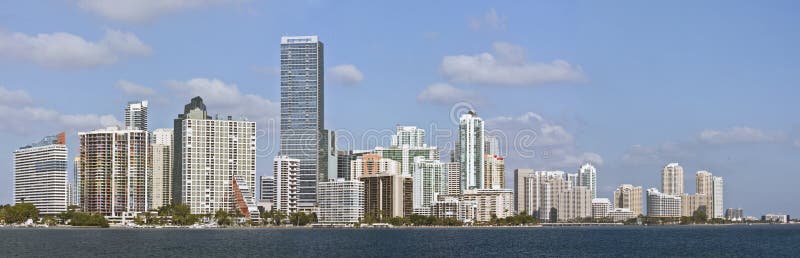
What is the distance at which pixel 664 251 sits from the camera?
→ 12325cm

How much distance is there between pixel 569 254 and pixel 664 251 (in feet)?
45.1

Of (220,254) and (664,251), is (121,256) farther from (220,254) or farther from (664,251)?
(664,251)

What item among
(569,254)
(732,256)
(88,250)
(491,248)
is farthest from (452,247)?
(88,250)

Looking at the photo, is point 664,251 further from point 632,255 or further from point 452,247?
point 452,247

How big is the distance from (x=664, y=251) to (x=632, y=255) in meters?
10.1

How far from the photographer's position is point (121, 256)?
332ft

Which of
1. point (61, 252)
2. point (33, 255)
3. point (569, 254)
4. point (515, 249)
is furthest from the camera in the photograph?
point (515, 249)

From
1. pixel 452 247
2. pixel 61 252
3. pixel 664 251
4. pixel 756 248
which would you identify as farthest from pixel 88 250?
pixel 756 248

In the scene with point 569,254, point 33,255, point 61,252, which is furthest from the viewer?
point 569,254

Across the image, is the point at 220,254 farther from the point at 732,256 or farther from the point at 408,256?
the point at 732,256

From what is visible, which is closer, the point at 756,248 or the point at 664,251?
the point at 664,251

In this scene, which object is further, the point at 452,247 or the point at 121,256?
the point at 452,247

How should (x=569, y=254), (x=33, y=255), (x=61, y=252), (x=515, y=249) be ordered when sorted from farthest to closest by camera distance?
(x=515, y=249) → (x=569, y=254) → (x=61, y=252) → (x=33, y=255)

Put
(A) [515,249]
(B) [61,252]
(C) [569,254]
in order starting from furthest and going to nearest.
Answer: (A) [515,249], (C) [569,254], (B) [61,252]
